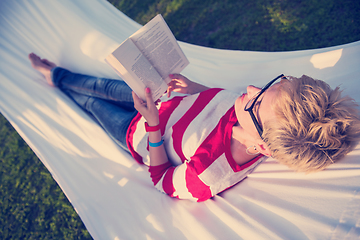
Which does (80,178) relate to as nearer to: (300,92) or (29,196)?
(29,196)

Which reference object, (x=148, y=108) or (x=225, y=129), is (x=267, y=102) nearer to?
(x=225, y=129)

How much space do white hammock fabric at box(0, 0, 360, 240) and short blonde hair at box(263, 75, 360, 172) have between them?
0.87 feet

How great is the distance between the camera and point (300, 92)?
2.90ft

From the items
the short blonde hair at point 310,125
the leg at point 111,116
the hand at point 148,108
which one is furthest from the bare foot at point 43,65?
→ the short blonde hair at point 310,125

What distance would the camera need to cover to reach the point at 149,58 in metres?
1.09

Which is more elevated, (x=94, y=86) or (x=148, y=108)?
(x=94, y=86)

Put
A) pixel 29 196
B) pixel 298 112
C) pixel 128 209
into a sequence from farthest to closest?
1. pixel 29 196
2. pixel 128 209
3. pixel 298 112

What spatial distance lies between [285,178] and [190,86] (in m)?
0.86

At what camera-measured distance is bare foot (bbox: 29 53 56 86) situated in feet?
6.36

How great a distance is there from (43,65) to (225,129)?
6.23ft

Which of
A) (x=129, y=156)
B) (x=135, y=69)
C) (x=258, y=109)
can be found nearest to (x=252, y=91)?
(x=258, y=109)

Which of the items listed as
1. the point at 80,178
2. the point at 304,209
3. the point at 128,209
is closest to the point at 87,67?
the point at 80,178

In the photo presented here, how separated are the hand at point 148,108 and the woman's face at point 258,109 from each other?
491 millimetres

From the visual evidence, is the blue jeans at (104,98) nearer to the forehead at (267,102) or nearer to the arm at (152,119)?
the arm at (152,119)
